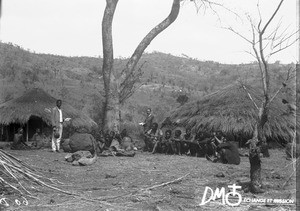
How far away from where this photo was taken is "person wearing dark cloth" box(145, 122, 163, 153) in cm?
1168

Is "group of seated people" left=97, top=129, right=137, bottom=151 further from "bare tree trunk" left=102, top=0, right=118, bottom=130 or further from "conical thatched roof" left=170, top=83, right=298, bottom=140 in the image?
"conical thatched roof" left=170, top=83, right=298, bottom=140

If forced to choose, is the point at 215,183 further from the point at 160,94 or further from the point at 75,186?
the point at 160,94

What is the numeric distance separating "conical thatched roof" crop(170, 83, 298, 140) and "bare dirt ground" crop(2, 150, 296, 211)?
261 centimetres

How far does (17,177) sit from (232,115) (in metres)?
7.90

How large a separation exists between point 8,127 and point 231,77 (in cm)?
1829

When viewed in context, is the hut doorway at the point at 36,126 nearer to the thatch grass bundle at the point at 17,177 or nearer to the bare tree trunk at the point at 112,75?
the bare tree trunk at the point at 112,75

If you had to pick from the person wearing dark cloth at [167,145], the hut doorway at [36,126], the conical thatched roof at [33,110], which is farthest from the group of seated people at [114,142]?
the hut doorway at [36,126]

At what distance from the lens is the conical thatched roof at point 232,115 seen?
1234 cm

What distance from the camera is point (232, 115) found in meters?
12.7

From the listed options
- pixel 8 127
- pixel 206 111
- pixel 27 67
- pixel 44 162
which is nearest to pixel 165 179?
pixel 44 162

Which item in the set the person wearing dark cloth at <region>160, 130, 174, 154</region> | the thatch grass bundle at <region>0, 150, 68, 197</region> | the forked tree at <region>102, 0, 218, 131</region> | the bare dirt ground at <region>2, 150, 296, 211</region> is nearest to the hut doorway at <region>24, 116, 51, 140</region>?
the forked tree at <region>102, 0, 218, 131</region>

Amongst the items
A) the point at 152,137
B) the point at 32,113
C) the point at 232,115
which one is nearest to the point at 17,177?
the point at 152,137

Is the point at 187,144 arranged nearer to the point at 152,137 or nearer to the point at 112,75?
the point at 152,137

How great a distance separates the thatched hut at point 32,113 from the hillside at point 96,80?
2.98 m
